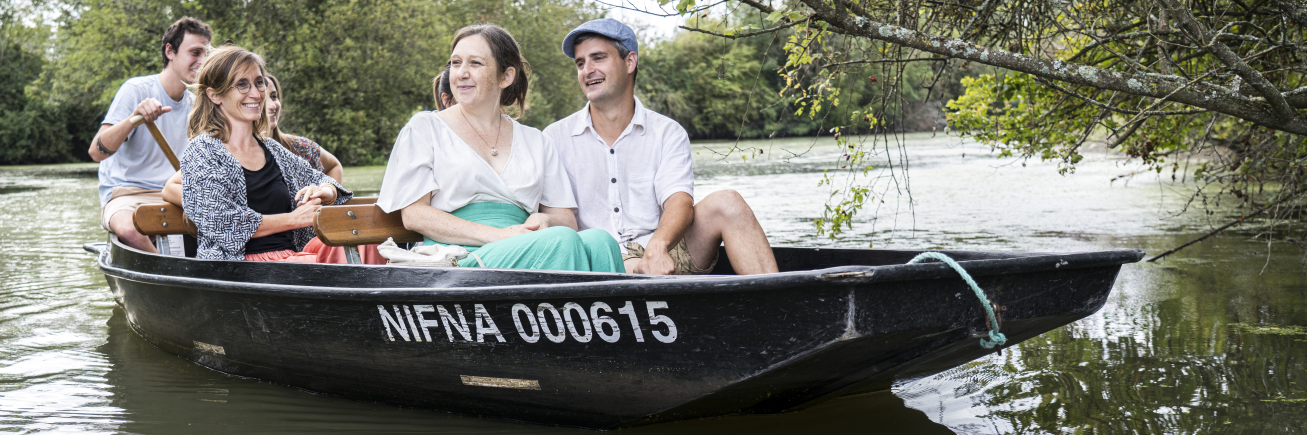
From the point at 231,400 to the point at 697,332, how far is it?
1.96 metres

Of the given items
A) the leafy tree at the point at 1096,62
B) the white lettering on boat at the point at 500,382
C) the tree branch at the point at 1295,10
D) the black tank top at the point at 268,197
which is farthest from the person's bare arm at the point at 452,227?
the tree branch at the point at 1295,10

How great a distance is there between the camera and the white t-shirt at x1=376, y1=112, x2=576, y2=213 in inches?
121

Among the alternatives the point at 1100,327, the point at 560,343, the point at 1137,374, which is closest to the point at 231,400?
the point at 560,343

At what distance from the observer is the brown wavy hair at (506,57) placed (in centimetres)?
316

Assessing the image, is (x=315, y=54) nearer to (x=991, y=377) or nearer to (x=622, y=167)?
(x=622, y=167)

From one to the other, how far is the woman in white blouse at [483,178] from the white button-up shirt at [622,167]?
0.23m

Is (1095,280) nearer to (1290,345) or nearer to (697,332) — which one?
(697,332)

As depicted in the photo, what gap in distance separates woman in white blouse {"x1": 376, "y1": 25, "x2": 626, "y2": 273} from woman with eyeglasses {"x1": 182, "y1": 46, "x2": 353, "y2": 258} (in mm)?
787

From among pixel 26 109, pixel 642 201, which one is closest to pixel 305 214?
pixel 642 201

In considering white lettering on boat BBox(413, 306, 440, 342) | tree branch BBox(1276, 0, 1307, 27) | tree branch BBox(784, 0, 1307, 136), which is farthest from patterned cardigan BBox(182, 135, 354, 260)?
tree branch BBox(1276, 0, 1307, 27)

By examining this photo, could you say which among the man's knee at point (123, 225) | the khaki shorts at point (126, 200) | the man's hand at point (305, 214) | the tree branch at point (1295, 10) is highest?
the tree branch at point (1295, 10)

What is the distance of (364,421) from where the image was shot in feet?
10.4

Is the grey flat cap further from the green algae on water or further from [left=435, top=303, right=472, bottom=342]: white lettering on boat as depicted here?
the green algae on water

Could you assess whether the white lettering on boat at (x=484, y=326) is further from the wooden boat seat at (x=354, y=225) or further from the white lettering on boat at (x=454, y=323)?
the wooden boat seat at (x=354, y=225)
